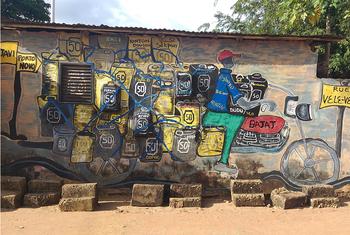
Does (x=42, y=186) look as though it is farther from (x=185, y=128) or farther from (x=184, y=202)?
(x=185, y=128)

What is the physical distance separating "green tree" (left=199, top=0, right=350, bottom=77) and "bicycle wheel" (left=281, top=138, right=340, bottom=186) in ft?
6.25

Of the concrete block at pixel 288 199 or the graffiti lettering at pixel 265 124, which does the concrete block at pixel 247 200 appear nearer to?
the concrete block at pixel 288 199

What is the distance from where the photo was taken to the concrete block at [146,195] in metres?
7.79

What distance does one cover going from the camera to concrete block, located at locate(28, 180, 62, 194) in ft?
25.6

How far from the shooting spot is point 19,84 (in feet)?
26.7

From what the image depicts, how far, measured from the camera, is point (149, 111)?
8.30 metres

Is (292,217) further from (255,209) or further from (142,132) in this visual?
(142,132)

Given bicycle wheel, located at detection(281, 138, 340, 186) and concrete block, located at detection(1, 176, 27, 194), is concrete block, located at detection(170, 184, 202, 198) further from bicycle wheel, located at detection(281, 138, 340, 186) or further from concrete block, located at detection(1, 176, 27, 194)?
concrete block, located at detection(1, 176, 27, 194)

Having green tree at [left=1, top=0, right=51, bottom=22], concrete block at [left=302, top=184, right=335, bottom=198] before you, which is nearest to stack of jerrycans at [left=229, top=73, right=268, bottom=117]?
concrete block at [left=302, top=184, right=335, bottom=198]

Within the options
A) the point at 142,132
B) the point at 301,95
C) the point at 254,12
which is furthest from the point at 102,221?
the point at 254,12

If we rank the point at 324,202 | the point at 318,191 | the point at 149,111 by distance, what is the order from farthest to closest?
the point at 149,111 → the point at 318,191 → the point at 324,202

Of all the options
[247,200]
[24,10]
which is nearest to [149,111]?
[247,200]

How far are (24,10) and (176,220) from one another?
51.6ft

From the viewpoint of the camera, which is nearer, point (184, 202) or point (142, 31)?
→ point (184, 202)
